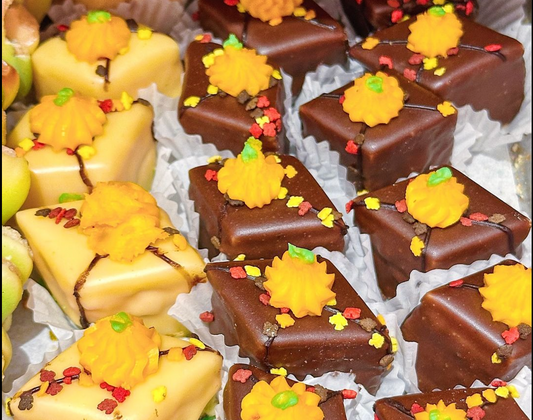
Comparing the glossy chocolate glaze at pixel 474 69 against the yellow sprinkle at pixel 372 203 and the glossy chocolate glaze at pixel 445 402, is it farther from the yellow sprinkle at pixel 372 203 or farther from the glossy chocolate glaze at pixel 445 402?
the glossy chocolate glaze at pixel 445 402

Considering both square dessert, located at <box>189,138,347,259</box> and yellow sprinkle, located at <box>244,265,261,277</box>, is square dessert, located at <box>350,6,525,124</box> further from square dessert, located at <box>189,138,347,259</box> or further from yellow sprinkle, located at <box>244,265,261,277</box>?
yellow sprinkle, located at <box>244,265,261,277</box>

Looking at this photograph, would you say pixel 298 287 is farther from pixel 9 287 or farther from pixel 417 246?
pixel 9 287

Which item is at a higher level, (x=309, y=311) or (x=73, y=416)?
(x=309, y=311)

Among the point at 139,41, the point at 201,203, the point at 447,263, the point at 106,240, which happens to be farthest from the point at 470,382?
the point at 139,41

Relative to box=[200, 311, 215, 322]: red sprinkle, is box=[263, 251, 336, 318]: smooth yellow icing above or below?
above

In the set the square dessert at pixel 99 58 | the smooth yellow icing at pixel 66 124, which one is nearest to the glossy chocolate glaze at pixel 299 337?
the smooth yellow icing at pixel 66 124

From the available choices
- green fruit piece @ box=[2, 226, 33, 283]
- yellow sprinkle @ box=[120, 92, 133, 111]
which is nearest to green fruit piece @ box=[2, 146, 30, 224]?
green fruit piece @ box=[2, 226, 33, 283]

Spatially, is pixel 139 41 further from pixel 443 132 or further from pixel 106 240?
pixel 443 132

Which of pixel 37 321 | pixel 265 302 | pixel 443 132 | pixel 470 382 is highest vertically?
pixel 443 132
